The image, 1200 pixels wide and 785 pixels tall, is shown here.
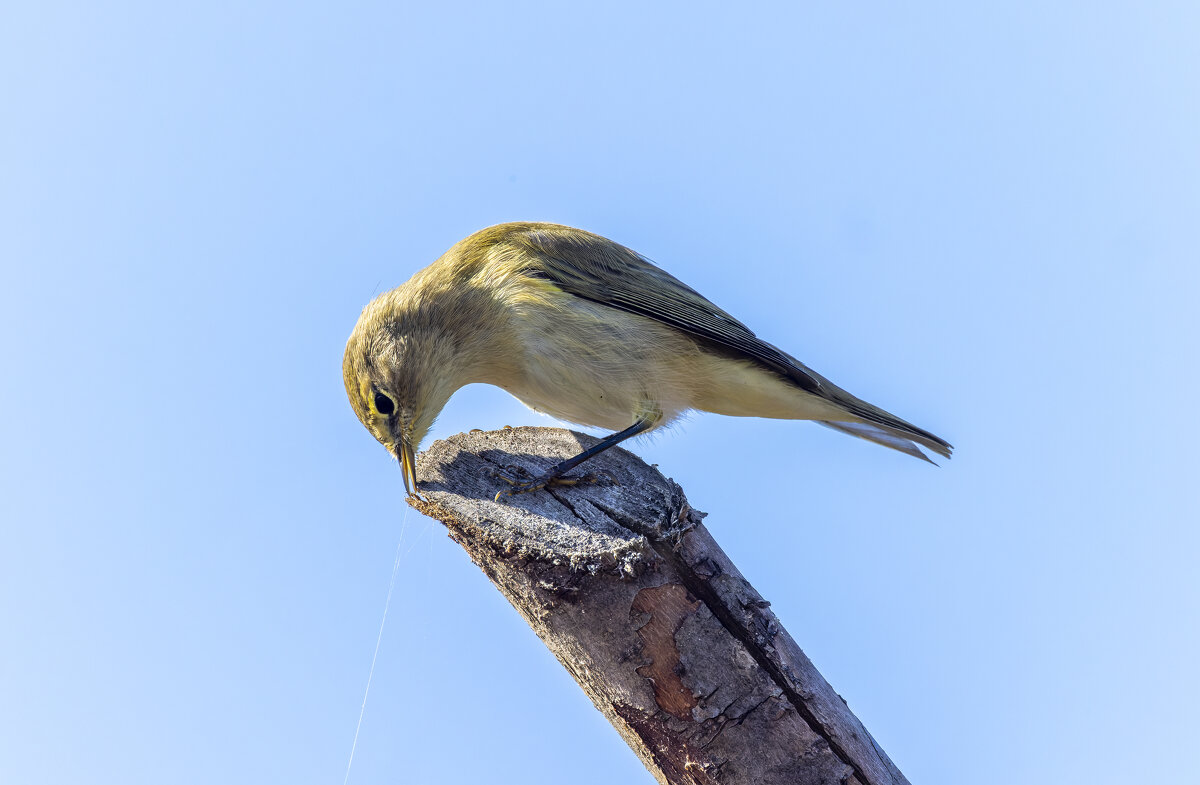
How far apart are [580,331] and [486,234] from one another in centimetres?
96

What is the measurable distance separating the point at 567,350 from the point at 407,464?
3.19 feet

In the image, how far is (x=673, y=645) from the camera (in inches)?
122

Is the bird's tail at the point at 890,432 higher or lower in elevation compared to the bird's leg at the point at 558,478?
lower

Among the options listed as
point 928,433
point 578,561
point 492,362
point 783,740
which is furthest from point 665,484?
point 928,433

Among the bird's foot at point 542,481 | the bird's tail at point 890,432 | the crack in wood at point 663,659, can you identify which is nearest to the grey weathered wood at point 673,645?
the crack in wood at point 663,659

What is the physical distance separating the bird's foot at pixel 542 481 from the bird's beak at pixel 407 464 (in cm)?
43

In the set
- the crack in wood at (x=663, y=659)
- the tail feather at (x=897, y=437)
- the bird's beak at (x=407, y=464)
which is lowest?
the crack in wood at (x=663, y=659)

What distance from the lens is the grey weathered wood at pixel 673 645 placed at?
3.09 metres

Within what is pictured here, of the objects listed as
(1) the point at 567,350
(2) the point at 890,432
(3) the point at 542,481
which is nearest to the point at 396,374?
(1) the point at 567,350

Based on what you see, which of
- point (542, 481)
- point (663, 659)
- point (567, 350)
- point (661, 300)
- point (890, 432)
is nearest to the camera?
point (663, 659)

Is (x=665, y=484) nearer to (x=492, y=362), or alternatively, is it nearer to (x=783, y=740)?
(x=783, y=740)

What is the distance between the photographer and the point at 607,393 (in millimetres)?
4465

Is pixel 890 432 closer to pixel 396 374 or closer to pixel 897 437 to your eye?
pixel 897 437

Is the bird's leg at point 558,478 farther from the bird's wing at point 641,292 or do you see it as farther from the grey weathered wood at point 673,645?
the bird's wing at point 641,292
